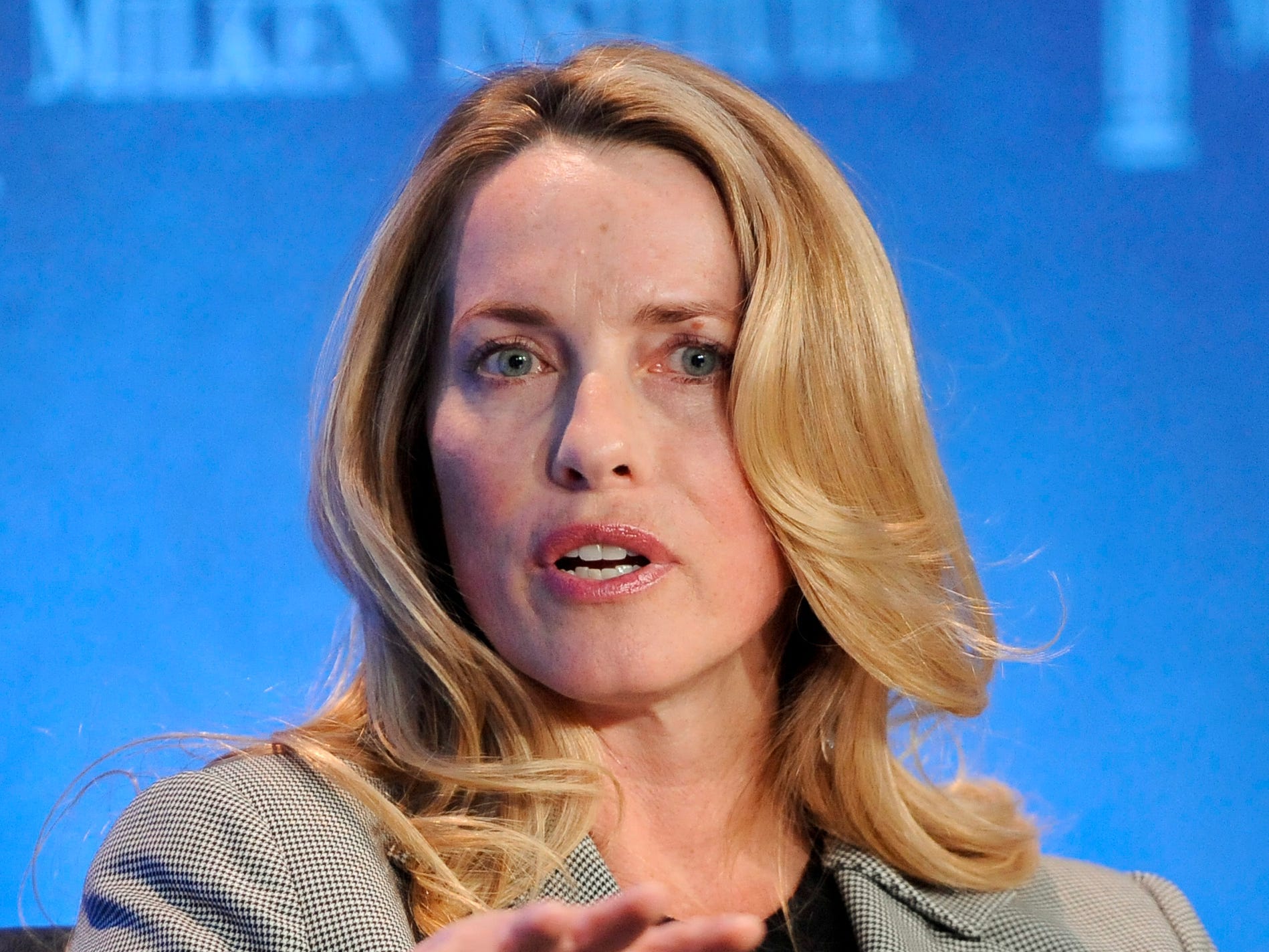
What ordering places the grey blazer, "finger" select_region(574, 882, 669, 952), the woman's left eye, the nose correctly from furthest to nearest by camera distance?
the woman's left eye < the nose < the grey blazer < "finger" select_region(574, 882, 669, 952)

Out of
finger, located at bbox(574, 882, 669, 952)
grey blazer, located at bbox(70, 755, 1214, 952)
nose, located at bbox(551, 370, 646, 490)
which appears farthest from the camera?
nose, located at bbox(551, 370, 646, 490)

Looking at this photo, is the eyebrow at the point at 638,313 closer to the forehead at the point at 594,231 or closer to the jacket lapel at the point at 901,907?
the forehead at the point at 594,231

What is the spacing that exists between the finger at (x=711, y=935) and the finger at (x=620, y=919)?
2cm

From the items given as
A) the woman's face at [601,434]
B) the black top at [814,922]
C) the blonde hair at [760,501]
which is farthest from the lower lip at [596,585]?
the black top at [814,922]

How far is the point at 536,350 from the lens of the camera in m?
1.47

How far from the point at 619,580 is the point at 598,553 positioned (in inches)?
1.2

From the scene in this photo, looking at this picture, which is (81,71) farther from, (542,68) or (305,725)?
(305,725)

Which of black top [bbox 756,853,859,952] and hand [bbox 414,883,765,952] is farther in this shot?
black top [bbox 756,853,859,952]

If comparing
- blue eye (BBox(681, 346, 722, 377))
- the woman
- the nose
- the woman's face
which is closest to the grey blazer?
the woman

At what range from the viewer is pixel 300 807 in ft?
4.45

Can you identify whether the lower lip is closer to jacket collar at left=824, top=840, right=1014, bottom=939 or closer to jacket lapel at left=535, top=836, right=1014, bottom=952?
jacket lapel at left=535, top=836, right=1014, bottom=952

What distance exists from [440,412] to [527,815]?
39 cm

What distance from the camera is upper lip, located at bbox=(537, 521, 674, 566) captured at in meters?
1.40

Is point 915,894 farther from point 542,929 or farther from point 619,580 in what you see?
point 542,929
